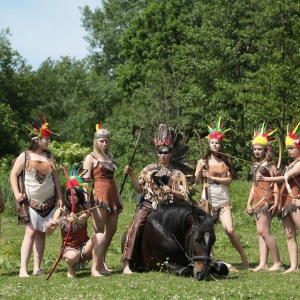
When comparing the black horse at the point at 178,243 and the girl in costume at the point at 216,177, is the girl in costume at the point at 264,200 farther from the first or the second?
the black horse at the point at 178,243

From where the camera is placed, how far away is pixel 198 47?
115ft

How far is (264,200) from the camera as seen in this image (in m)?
11.1

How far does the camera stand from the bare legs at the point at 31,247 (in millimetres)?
10789

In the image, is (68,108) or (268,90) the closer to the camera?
(268,90)

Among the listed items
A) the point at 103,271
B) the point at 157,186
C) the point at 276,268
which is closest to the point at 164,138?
the point at 157,186

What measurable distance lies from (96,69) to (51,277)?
158 ft

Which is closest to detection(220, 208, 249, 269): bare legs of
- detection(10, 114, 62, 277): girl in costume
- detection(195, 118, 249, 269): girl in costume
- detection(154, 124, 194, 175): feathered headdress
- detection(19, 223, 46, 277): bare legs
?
detection(195, 118, 249, 269): girl in costume

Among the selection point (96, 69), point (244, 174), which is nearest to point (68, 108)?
point (96, 69)

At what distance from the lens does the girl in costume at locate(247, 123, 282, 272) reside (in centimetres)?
1098

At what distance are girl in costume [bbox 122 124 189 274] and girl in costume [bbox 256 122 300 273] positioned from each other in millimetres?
1216

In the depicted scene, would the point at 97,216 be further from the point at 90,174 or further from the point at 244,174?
the point at 244,174

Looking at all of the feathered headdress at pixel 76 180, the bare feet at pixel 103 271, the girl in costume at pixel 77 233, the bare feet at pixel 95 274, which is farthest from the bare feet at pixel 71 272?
the feathered headdress at pixel 76 180

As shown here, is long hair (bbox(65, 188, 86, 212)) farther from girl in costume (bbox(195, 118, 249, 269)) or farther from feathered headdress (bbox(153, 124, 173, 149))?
girl in costume (bbox(195, 118, 249, 269))

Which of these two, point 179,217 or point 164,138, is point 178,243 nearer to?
point 179,217
